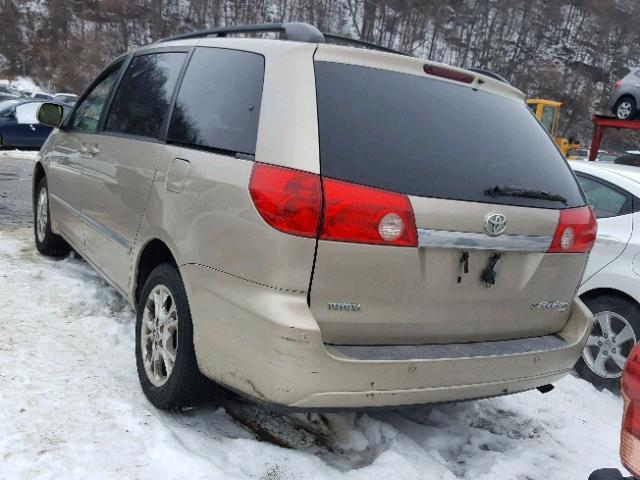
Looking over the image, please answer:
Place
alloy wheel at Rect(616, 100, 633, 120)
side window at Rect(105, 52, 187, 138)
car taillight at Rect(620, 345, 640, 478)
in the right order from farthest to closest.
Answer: alloy wheel at Rect(616, 100, 633, 120), side window at Rect(105, 52, 187, 138), car taillight at Rect(620, 345, 640, 478)

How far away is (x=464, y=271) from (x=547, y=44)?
289 ft

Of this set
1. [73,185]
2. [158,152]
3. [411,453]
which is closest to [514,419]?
[411,453]

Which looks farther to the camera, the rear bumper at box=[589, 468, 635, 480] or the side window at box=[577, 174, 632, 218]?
the side window at box=[577, 174, 632, 218]

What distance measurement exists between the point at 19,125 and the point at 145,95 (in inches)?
506

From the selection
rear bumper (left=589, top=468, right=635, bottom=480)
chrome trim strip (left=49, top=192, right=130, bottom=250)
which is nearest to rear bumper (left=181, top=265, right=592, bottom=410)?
rear bumper (left=589, top=468, right=635, bottom=480)

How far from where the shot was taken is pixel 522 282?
2.51 metres

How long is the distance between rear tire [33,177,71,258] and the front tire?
232cm

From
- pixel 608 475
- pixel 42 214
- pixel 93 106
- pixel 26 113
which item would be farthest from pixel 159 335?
pixel 26 113

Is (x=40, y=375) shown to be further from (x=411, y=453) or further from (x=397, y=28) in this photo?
(x=397, y=28)

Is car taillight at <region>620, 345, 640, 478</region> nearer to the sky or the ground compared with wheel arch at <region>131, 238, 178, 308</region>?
nearer to the sky

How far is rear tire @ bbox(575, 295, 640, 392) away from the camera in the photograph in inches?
155

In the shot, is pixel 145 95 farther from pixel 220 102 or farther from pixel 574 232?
pixel 574 232

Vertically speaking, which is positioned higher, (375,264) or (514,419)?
(375,264)

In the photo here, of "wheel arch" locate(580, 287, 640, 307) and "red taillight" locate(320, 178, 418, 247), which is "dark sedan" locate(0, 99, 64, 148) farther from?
"red taillight" locate(320, 178, 418, 247)
